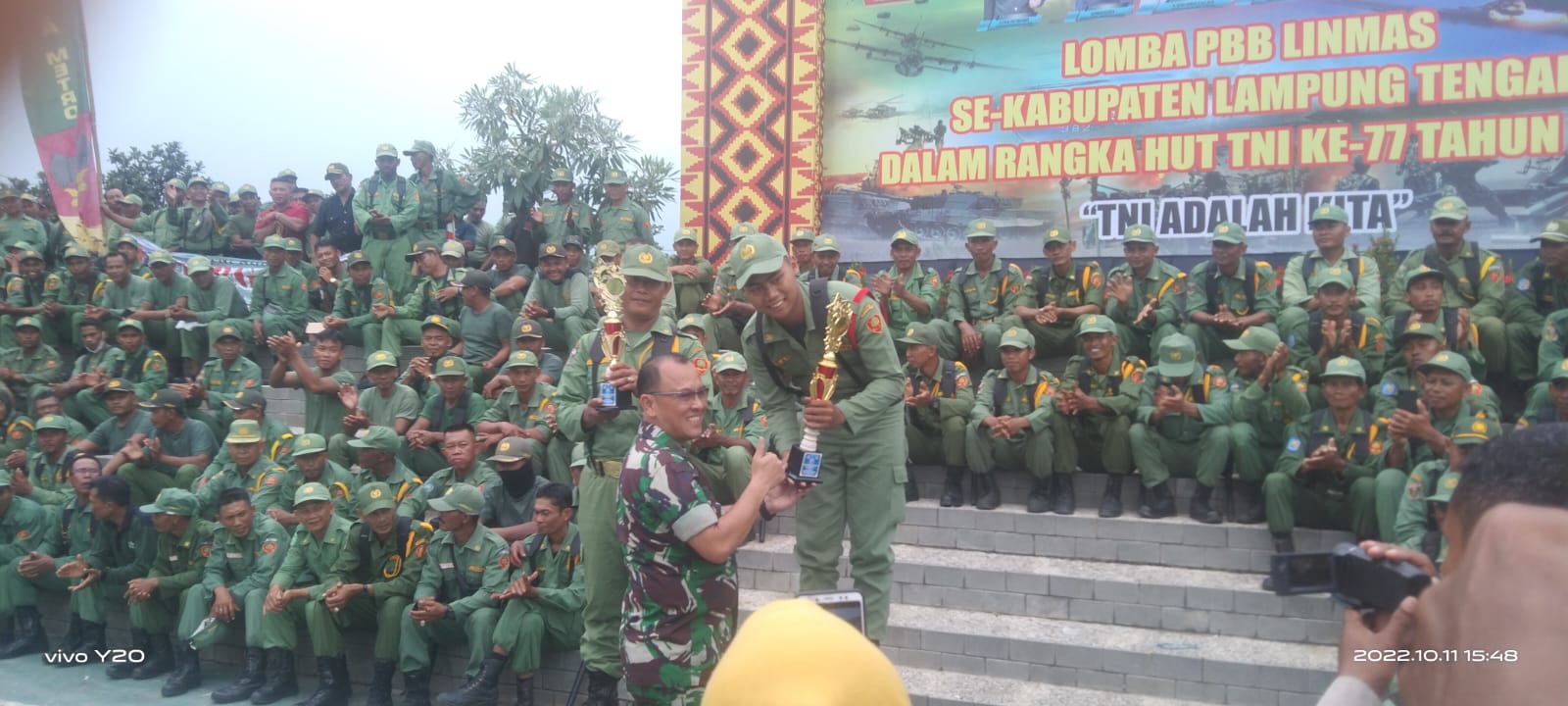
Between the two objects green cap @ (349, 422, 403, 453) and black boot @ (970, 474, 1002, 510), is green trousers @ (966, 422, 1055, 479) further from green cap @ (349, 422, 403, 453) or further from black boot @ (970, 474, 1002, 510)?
green cap @ (349, 422, 403, 453)

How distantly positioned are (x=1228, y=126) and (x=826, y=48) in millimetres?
3834

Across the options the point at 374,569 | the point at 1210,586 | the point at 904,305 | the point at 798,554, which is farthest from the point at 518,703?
the point at 904,305

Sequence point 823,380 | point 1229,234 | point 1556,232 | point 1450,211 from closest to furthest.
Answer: point 823,380
point 1556,232
point 1450,211
point 1229,234

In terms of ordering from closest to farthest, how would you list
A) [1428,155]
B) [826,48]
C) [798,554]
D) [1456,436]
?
[798,554]
[1456,436]
[1428,155]
[826,48]

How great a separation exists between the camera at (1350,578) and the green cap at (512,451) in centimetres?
545

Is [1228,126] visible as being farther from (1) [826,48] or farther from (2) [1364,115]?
(1) [826,48]

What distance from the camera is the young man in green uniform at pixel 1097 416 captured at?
716 cm

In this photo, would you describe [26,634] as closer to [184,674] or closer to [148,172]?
[184,674]

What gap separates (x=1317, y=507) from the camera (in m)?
6.45

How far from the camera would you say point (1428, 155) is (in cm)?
885

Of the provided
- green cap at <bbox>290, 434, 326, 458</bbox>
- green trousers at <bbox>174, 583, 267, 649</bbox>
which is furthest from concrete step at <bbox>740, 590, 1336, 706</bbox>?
green cap at <bbox>290, 434, 326, 458</bbox>

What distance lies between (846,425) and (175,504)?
18.1 feet

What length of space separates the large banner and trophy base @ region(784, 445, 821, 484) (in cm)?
681

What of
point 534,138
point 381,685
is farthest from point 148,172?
point 381,685
